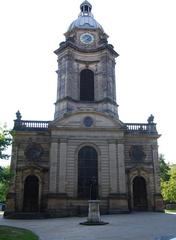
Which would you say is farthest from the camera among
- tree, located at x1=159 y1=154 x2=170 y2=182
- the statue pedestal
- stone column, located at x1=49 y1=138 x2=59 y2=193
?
tree, located at x1=159 y1=154 x2=170 y2=182

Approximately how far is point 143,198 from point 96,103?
11.6 meters

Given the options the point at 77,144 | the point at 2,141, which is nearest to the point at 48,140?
the point at 77,144

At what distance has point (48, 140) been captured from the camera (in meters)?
31.9

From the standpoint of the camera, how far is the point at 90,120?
31.8m

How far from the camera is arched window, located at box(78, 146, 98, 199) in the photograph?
29500mm

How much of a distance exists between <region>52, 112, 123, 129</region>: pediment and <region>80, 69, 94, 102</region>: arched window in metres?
3.43

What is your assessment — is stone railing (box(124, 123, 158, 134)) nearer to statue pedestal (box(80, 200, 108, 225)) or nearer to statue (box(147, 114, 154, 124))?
statue (box(147, 114, 154, 124))

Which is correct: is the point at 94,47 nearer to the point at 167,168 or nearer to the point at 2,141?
the point at 2,141

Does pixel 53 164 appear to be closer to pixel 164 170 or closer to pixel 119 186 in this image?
pixel 119 186

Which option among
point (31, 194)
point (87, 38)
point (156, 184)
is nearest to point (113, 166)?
point (156, 184)

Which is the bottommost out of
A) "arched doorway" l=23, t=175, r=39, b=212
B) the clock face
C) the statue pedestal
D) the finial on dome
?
the statue pedestal

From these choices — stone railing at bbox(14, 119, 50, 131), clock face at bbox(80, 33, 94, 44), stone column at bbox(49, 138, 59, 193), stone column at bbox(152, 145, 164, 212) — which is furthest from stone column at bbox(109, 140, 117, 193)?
clock face at bbox(80, 33, 94, 44)

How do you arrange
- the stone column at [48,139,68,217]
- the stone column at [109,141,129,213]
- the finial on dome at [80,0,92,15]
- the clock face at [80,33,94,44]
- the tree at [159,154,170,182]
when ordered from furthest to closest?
the tree at [159,154,170,182]
the finial on dome at [80,0,92,15]
the clock face at [80,33,94,44]
the stone column at [109,141,129,213]
the stone column at [48,139,68,217]

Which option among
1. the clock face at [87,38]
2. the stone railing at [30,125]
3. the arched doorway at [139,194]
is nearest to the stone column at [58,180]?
the stone railing at [30,125]
